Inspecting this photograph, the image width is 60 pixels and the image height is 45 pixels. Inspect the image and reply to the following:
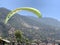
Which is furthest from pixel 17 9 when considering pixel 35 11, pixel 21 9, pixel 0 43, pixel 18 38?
pixel 18 38

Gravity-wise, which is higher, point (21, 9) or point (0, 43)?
point (21, 9)

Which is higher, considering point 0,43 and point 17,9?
Result: point 17,9

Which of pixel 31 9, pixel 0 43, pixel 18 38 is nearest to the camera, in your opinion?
pixel 31 9

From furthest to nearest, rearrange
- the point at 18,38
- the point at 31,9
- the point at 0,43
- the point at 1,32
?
the point at 1,32 → the point at 18,38 → the point at 0,43 → the point at 31,9

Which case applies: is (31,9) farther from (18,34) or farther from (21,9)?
(18,34)

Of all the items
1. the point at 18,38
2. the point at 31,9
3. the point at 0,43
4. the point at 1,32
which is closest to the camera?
the point at 31,9

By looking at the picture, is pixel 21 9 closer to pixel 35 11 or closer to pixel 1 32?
pixel 35 11

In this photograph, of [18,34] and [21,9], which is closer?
[21,9]

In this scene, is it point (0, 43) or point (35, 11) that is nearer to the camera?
point (35, 11)

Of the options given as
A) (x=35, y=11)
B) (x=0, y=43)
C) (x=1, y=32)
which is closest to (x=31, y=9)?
(x=35, y=11)
